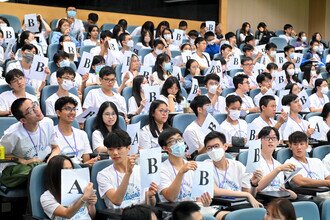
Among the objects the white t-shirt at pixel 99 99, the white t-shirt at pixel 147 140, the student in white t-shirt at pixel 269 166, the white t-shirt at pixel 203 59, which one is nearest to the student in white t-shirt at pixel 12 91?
the white t-shirt at pixel 99 99

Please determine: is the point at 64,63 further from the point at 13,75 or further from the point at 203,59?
the point at 203,59

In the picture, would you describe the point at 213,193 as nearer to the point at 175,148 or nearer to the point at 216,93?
the point at 175,148

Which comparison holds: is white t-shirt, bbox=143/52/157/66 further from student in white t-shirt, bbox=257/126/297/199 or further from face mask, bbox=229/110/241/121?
student in white t-shirt, bbox=257/126/297/199

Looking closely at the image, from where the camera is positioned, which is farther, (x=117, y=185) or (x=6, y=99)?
(x=6, y=99)

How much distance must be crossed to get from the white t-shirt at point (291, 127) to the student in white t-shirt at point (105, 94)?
1.90 meters

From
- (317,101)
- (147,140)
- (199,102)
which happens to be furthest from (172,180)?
(317,101)

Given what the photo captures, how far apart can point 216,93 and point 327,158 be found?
2.53m

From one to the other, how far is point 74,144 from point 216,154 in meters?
1.33

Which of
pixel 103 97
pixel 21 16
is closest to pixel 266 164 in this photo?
pixel 103 97

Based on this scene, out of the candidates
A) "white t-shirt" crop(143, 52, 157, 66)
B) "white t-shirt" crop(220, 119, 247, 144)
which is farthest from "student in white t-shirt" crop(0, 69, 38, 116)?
"white t-shirt" crop(143, 52, 157, 66)

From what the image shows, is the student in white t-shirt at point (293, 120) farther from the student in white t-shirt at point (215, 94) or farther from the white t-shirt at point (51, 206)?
the white t-shirt at point (51, 206)

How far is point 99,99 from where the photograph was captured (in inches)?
311

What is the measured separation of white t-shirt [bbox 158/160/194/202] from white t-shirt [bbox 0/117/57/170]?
1049mm

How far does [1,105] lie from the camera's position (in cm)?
728
